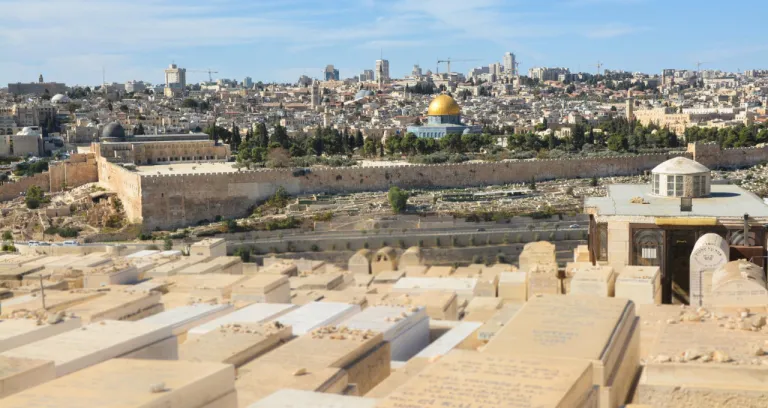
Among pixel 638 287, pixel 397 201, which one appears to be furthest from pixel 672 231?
pixel 397 201

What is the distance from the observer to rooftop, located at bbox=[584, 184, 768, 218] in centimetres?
898

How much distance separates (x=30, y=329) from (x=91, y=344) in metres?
0.94

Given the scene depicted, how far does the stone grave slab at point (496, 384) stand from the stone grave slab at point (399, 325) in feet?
7.69

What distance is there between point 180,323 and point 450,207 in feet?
45.9

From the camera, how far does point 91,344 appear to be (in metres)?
5.37

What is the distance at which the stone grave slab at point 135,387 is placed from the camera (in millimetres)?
4004

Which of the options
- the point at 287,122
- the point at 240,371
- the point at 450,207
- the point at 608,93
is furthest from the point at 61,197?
the point at 608,93

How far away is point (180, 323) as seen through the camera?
7.17m

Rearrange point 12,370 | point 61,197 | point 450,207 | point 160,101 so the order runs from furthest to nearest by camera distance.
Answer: point 160,101 → point 61,197 → point 450,207 → point 12,370

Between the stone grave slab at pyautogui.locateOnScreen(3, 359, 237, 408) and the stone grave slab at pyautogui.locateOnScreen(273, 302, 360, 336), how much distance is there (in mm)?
2171

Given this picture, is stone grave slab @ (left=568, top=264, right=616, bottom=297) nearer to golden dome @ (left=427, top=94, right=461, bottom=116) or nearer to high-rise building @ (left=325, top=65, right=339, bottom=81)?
golden dome @ (left=427, top=94, right=461, bottom=116)

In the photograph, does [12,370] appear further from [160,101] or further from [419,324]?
[160,101]

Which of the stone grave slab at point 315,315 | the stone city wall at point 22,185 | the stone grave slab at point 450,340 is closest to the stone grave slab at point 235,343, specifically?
the stone grave slab at point 315,315

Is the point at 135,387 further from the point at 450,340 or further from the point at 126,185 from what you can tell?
the point at 126,185
